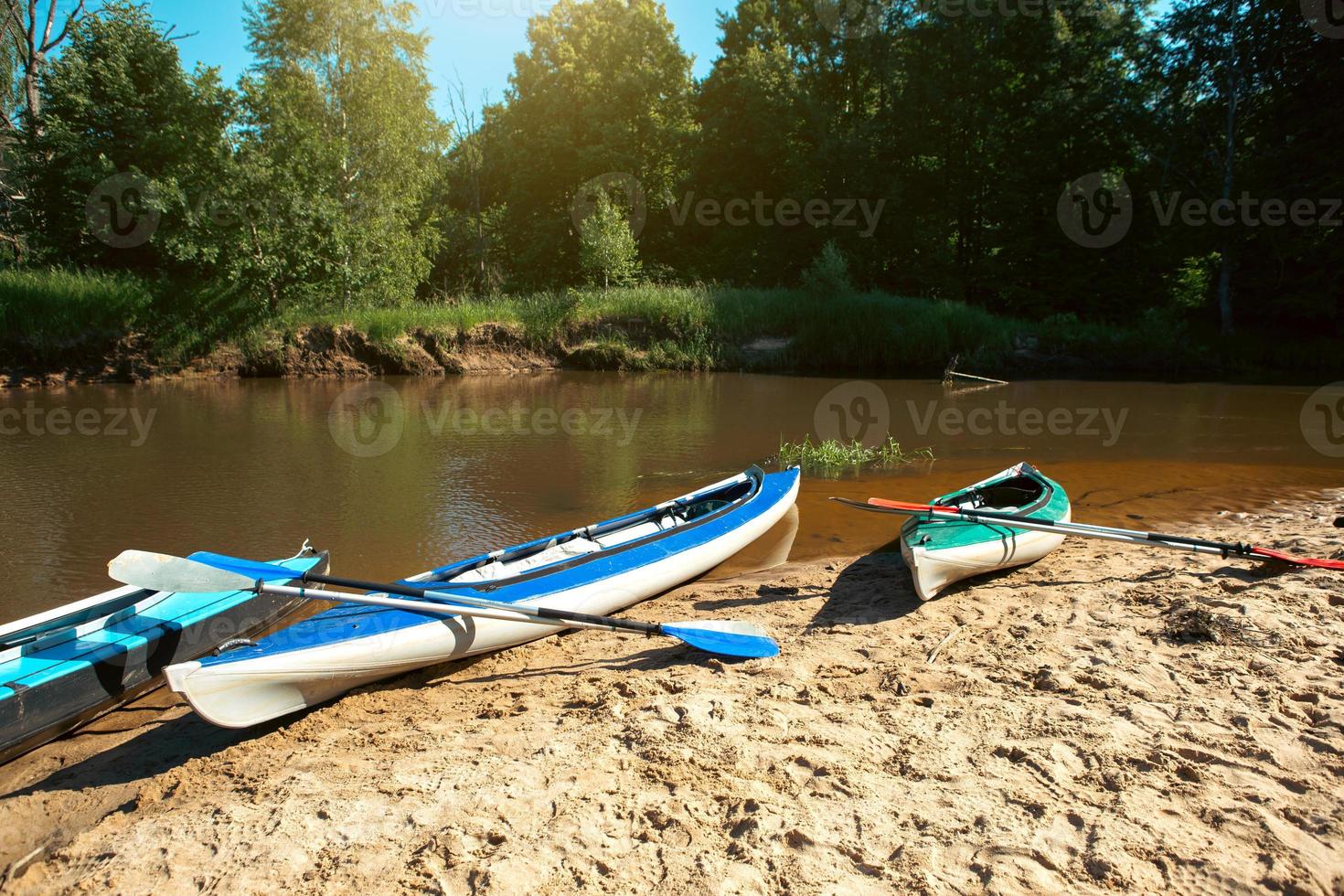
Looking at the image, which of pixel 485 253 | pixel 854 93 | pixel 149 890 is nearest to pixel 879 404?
pixel 149 890

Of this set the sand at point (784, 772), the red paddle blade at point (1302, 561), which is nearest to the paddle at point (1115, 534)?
the red paddle blade at point (1302, 561)

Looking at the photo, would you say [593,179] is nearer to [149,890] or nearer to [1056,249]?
[1056,249]

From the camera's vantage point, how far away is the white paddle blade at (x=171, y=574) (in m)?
3.77

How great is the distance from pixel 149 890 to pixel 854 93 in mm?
30994

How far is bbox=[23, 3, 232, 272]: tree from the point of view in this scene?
18.2 metres

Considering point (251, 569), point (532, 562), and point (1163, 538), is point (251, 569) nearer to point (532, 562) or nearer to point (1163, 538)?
point (532, 562)

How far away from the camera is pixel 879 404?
14695 millimetres

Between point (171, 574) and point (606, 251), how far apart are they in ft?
66.3

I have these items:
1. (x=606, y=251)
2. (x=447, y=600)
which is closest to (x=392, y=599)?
(x=447, y=600)

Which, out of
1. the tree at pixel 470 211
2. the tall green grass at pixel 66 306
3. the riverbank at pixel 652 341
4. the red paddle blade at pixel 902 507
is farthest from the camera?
the tree at pixel 470 211

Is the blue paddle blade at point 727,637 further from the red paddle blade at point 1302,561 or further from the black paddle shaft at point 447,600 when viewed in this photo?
the red paddle blade at point 1302,561

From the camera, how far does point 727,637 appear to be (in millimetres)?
4438

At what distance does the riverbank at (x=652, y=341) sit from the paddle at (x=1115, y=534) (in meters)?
13.6

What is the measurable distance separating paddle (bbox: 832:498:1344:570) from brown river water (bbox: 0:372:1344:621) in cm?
107
